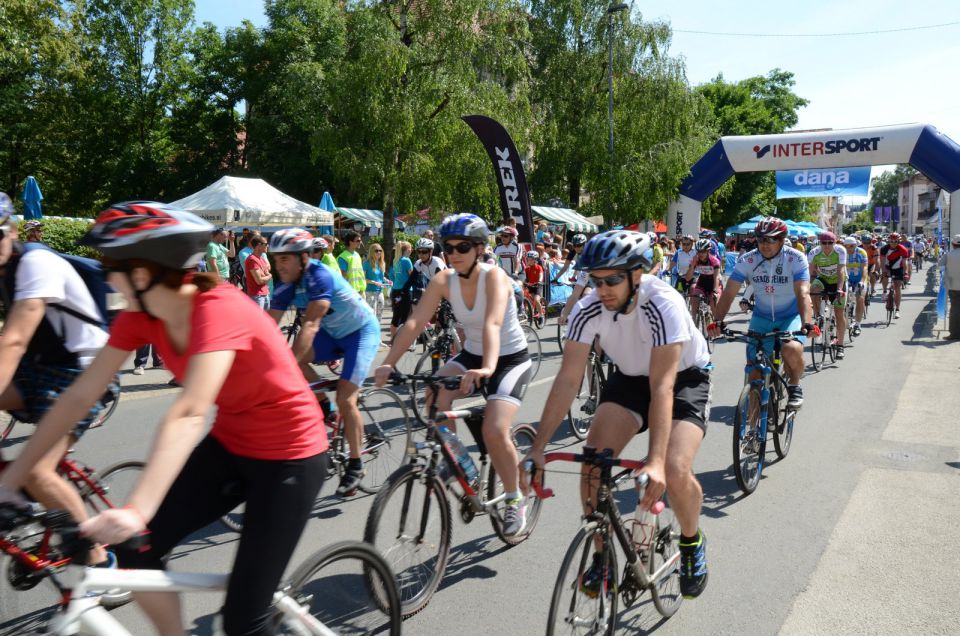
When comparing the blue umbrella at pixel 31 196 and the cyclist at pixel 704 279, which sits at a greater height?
the blue umbrella at pixel 31 196

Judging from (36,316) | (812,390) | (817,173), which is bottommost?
(812,390)

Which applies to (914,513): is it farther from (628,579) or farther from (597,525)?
(597,525)

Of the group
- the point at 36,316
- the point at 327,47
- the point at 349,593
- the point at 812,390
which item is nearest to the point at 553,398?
the point at 349,593

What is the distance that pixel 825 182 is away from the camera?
21016 mm

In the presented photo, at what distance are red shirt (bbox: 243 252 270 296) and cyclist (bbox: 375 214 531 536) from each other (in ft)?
27.1

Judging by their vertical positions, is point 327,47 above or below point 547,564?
above

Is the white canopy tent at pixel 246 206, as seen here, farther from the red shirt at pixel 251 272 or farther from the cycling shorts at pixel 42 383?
the cycling shorts at pixel 42 383

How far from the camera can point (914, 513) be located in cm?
538

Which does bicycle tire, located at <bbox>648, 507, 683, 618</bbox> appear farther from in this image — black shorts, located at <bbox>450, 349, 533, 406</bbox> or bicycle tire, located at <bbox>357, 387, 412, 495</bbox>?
bicycle tire, located at <bbox>357, 387, 412, 495</bbox>

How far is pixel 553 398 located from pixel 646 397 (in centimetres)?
59

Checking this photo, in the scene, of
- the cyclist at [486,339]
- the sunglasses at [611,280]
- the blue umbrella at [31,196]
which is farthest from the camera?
the blue umbrella at [31,196]

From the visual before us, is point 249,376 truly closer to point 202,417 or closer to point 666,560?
point 202,417

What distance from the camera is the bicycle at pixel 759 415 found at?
5695mm

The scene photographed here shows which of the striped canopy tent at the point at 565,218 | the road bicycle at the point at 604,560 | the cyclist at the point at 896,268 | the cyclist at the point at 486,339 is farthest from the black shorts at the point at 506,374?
the striped canopy tent at the point at 565,218
